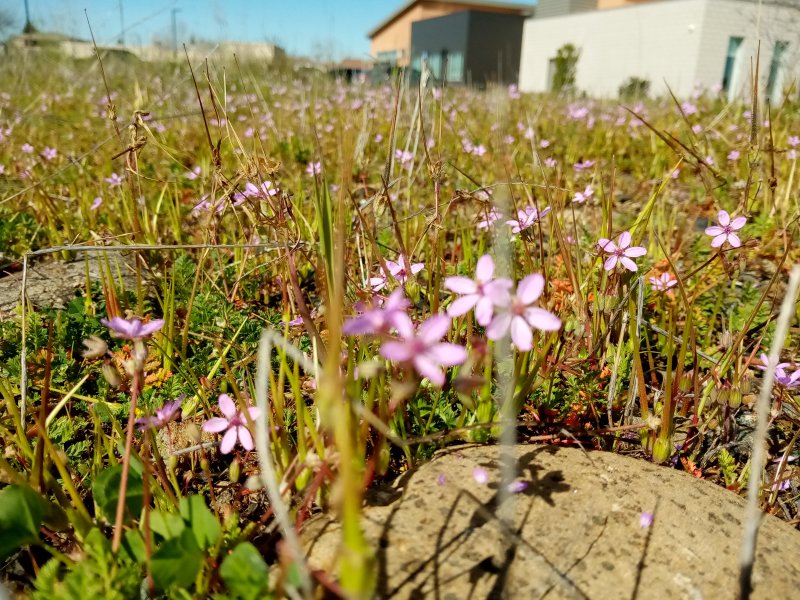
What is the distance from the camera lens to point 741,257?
1775mm

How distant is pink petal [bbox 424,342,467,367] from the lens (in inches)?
27.0

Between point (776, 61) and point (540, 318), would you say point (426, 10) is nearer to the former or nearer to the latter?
point (776, 61)

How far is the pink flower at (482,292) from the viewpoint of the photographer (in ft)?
2.62

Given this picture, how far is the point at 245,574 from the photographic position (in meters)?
0.86

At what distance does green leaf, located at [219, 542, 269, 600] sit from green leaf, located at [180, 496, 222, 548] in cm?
8

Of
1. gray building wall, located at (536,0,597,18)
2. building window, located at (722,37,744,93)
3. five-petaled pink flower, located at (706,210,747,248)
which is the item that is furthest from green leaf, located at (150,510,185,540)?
gray building wall, located at (536,0,597,18)

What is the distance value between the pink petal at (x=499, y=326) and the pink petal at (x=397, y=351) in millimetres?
165

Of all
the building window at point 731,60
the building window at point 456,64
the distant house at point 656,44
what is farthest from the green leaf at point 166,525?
the building window at point 456,64

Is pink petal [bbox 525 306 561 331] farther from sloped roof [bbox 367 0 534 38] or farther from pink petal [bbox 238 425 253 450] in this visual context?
sloped roof [bbox 367 0 534 38]

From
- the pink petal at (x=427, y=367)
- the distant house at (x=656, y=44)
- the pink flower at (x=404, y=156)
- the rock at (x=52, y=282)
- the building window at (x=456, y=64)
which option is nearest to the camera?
the pink petal at (x=427, y=367)

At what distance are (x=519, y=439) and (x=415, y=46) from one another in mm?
33444

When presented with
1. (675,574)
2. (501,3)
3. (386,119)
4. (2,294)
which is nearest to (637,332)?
(675,574)

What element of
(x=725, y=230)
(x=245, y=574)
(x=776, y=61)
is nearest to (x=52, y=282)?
(x=245, y=574)

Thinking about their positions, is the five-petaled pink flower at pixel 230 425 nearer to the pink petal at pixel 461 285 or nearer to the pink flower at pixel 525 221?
the pink petal at pixel 461 285
